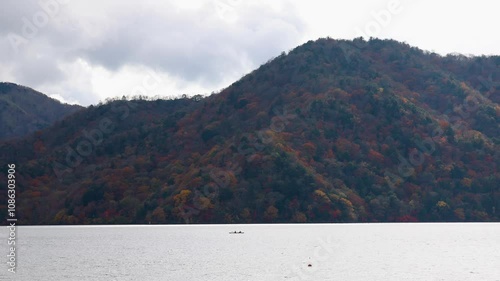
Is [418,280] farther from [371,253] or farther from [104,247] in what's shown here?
[104,247]

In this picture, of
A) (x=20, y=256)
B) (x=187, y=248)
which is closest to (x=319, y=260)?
(x=187, y=248)

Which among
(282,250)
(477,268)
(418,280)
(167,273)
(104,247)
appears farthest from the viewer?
(104,247)

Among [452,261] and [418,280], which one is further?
[452,261]


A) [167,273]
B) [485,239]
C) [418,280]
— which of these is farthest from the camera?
[485,239]

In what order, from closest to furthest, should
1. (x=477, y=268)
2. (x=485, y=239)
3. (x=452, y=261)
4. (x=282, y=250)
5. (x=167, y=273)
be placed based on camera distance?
(x=167, y=273)
(x=477, y=268)
(x=452, y=261)
(x=282, y=250)
(x=485, y=239)

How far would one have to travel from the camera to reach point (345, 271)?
10831 centimetres

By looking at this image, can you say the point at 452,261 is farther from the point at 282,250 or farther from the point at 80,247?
the point at 80,247

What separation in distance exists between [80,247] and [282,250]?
55.2 meters

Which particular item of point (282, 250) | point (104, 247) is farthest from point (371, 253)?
point (104, 247)

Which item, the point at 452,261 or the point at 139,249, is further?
the point at 139,249

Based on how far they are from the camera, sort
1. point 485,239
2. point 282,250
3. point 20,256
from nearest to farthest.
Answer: point 20,256 → point 282,250 → point 485,239

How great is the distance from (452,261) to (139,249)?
75.9m

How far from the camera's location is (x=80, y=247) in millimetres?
171250

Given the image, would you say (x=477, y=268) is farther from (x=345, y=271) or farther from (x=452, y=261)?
(x=345, y=271)
